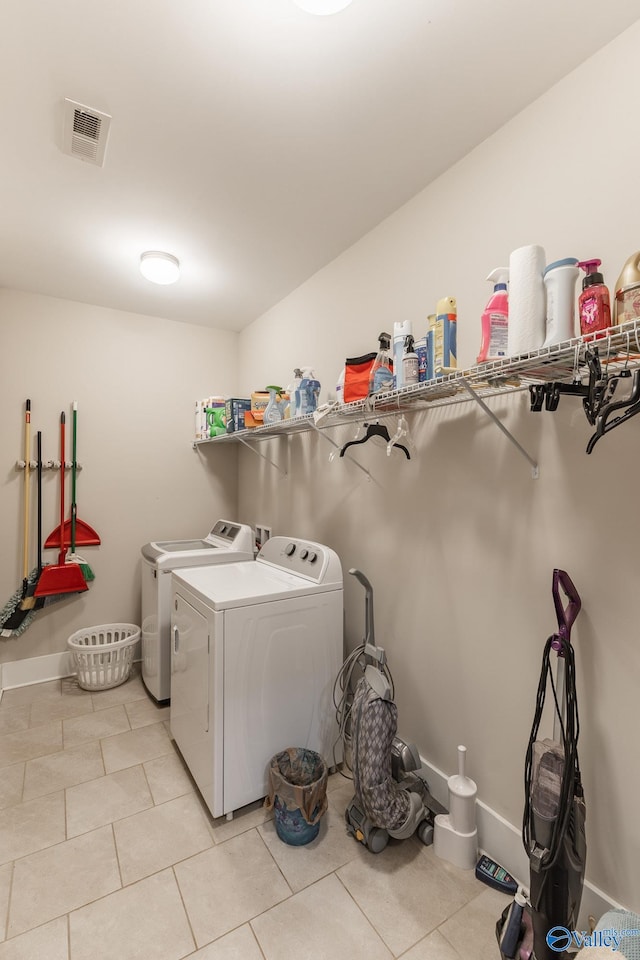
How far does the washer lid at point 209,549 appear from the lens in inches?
102

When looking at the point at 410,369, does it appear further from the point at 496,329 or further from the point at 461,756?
the point at 461,756

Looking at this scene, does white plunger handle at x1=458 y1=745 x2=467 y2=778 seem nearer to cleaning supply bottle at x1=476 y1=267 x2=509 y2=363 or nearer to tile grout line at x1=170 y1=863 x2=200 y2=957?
tile grout line at x1=170 y1=863 x2=200 y2=957

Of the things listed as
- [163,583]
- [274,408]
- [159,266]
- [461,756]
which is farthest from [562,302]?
[163,583]

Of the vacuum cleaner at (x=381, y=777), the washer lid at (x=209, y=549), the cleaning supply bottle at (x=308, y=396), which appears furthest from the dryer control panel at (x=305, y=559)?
the cleaning supply bottle at (x=308, y=396)

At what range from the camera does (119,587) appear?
126 inches

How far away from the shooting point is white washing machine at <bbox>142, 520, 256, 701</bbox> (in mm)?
2516

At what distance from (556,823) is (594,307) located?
1.31 meters

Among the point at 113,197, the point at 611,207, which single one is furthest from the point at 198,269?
the point at 611,207

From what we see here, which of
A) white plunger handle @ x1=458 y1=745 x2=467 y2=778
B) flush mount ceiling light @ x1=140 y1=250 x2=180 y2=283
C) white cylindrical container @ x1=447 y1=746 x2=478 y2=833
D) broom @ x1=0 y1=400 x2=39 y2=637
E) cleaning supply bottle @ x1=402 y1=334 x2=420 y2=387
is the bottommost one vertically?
white cylindrical container @ x1=447 y1=746 x2=478 y2=833

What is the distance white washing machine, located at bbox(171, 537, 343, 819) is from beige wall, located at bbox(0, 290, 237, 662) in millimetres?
1252

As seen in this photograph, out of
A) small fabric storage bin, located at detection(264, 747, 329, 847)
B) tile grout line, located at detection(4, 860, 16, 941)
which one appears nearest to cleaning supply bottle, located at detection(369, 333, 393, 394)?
small fabric storage bin, located at detection(264, 747, 329, 847)

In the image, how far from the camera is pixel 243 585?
2.00 meters

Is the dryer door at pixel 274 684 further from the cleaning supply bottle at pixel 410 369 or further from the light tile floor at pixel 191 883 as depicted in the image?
the cleaning supply bottle at pixel 410 369

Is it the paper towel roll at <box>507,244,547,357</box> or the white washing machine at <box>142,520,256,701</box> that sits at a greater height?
the paper towel roll at <box>507,244,547,357</box>
